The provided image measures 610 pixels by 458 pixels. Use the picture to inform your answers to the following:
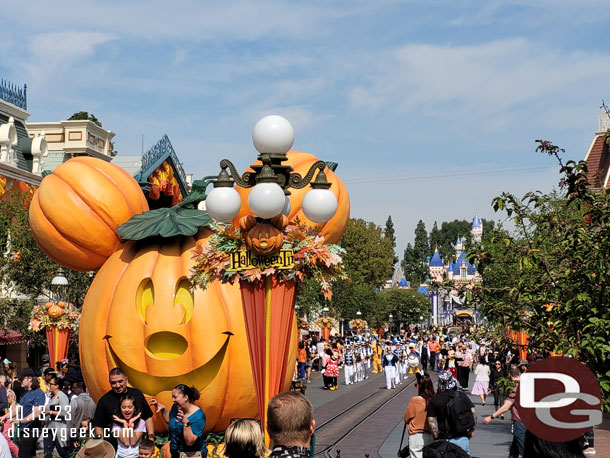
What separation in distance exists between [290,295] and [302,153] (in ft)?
13.2

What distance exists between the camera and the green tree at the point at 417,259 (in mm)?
147125

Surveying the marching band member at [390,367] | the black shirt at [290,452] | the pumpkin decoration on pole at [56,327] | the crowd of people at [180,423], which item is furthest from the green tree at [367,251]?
the black shirt at [290,452]

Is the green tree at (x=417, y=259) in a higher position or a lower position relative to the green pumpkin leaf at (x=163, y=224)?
higher

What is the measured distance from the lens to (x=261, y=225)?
8039mm

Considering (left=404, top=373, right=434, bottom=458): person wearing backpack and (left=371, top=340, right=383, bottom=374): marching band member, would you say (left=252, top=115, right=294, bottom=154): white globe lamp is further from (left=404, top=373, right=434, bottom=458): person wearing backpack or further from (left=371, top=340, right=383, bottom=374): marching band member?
(left=371, top=340, right=383, bottom=374): marching band member

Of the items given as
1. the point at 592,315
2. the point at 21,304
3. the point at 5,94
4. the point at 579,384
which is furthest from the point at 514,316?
the point at 5,94

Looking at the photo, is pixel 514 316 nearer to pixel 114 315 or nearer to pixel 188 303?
pixel 188 303

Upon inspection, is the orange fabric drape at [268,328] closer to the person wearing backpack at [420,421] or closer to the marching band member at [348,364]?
the person wearing backpack at [420,421]

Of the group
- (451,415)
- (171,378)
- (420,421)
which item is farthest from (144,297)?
(451,415)

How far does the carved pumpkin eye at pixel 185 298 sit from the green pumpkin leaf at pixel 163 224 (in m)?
0.65

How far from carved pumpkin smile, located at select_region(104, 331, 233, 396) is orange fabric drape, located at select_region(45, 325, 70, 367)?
10235 mm

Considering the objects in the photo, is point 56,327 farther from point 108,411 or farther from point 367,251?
point 367,251

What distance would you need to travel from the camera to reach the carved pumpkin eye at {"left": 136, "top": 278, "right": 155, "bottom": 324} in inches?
417

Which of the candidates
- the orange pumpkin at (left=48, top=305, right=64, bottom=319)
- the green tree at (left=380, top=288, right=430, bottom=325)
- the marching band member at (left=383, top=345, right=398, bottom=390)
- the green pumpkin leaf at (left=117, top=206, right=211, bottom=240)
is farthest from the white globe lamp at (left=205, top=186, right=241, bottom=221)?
the green tree at (left=380, top=288, right=430, bottom=325)
